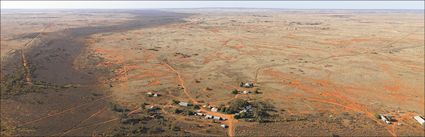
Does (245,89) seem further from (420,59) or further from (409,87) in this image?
(420,59)

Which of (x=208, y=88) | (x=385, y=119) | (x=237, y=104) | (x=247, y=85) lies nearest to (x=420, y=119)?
(x=385, y=119)

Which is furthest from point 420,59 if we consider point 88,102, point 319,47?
point 88,102

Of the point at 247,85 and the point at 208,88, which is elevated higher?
the point at 247,85

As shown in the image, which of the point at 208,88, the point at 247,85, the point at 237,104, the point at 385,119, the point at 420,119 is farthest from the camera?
the point at 247,85

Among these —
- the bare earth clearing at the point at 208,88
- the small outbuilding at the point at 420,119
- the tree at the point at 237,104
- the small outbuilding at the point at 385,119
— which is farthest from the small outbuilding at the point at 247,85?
the small outbuilding at the point at 420,119

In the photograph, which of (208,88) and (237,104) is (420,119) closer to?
(237,104)

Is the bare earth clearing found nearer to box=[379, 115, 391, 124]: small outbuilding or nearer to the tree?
box=[379, 115, 391, 124]: small outbuilding

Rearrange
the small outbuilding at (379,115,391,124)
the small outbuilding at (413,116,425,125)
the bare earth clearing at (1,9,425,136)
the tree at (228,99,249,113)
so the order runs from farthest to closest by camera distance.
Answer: the tree at (228,99,249,113)
the small outbuilding at (379,115,391,124)
the small outbuilding at (413,116,425,125)
the bare earth clearing at (1,9,425,136)

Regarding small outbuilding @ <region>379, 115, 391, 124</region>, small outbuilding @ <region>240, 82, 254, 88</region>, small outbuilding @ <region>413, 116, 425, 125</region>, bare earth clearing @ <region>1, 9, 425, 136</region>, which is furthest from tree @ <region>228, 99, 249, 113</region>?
small outbuilding @ <region>413, 116, 425, 125</region>

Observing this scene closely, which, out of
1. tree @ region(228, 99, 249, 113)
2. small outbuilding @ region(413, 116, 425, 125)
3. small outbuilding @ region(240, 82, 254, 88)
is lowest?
small outbuilding @ region(413, 116, 425, 125)

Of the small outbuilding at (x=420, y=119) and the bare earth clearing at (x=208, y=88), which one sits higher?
the bare earth clearing at (x=208, y=88)

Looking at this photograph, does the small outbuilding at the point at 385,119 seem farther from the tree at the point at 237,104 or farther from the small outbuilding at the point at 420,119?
the tree at the point at 237,104
